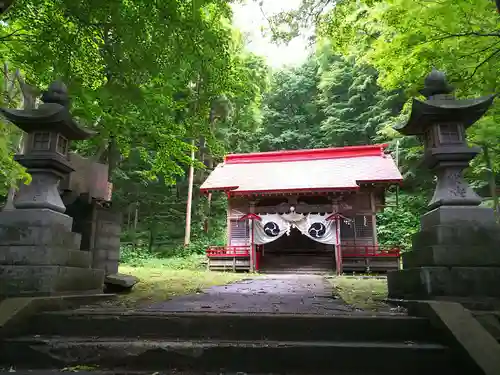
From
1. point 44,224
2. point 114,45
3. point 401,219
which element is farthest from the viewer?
point 401,219

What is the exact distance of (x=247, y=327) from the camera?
334 cm

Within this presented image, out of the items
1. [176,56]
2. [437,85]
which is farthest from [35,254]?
[437,85]

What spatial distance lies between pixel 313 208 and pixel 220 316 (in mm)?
12886

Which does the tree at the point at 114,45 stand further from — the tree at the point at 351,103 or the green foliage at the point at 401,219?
the tree at the point at 351,103

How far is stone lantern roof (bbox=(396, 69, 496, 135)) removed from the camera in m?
4.43

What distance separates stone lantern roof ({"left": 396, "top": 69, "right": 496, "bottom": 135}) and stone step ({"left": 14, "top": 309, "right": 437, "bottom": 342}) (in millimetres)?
2777

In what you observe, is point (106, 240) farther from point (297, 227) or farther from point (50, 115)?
point (297, 227)

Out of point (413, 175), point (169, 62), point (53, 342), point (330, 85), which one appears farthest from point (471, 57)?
point (330, 85)

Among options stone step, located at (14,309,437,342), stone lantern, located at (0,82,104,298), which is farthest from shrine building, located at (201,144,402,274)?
stone step, located at (14,309,437,342)

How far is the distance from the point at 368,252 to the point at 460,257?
11.9 m

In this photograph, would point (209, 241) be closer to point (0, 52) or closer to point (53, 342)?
point (0, 52)

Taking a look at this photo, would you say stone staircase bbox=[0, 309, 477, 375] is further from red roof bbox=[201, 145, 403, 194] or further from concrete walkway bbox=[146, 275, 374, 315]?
red roof bbox=[201, 145, 403, 194]

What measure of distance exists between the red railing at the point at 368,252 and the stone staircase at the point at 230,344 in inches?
476

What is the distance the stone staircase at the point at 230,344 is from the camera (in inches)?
112
